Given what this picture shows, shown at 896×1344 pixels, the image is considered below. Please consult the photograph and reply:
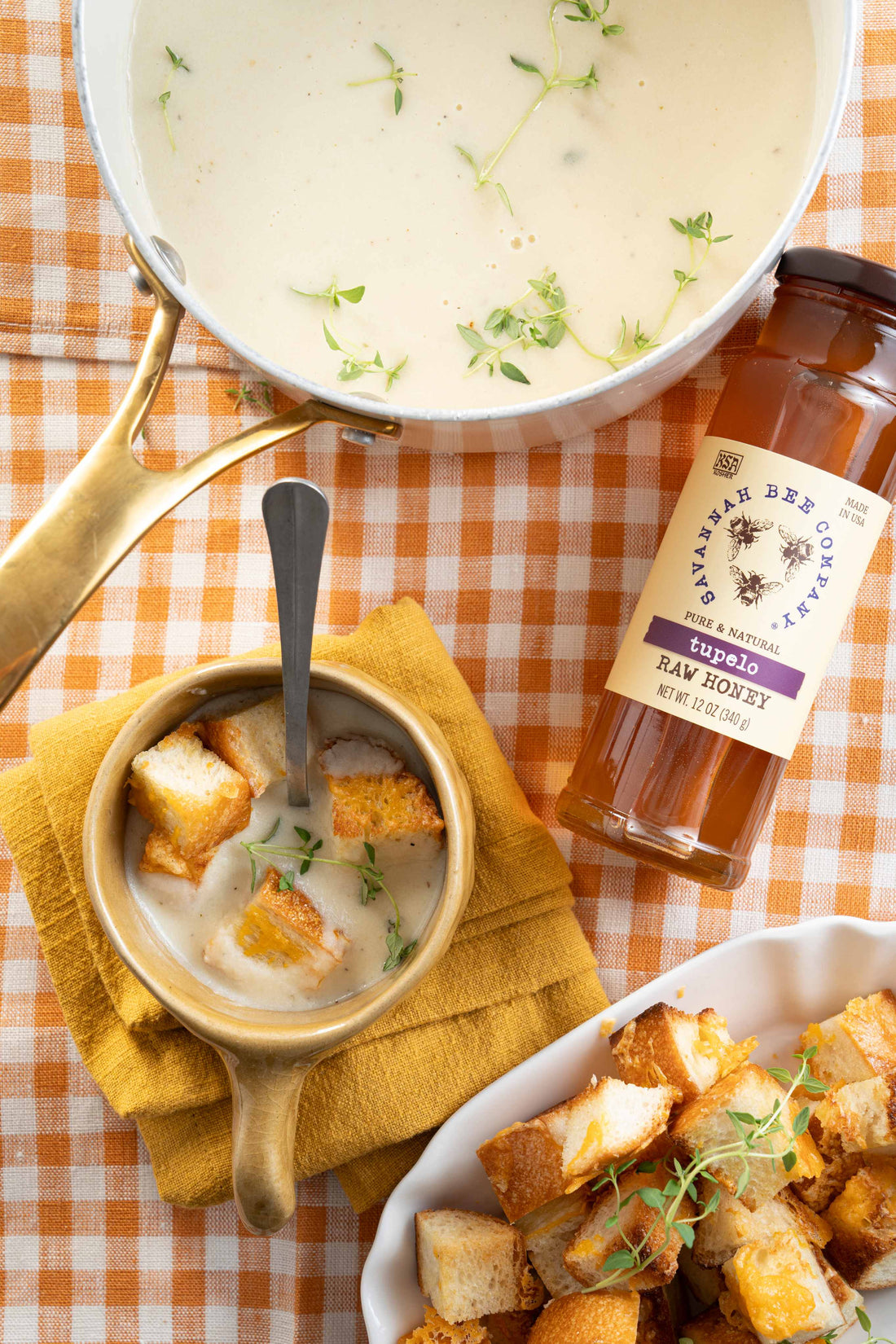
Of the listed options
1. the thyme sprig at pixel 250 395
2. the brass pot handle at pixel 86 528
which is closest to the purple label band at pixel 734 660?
the brass pot handle at pixel 86 528

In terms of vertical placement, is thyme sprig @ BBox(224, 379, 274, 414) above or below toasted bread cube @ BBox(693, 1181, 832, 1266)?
above

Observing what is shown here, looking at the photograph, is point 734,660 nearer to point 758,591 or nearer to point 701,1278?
point 758,591

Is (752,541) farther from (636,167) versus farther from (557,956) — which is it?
(557,956)

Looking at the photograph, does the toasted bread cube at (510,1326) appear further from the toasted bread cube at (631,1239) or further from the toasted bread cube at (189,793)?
the toasted bread cube at (189,793)

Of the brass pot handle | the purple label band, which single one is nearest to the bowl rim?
the brass pot handle

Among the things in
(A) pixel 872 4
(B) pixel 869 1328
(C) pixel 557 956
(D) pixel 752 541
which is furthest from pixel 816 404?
(B) pixel 869 1328

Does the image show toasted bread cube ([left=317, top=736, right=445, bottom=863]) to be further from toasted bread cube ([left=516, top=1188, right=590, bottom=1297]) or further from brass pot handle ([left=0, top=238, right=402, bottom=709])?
toasted bread cube ([left=516, top=1188, right=590, bottom=1297])

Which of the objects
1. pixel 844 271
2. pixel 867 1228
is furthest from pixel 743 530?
pixel 867 1228
